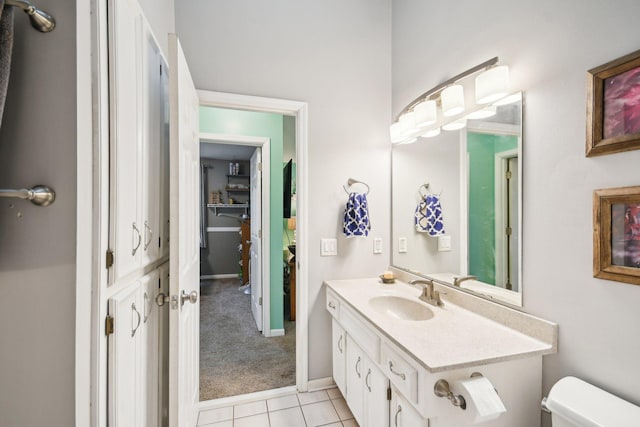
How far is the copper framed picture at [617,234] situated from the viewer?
0.90 m

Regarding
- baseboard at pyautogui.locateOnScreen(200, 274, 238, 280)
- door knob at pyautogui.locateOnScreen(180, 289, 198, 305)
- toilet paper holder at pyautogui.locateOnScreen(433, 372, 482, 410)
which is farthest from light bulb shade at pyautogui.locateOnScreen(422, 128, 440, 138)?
baseboard at pyautogui.locateOnScreen(200, 274, 238, 280)

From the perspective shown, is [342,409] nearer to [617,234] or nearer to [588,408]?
[588,408]

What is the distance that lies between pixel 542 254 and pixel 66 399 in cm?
161

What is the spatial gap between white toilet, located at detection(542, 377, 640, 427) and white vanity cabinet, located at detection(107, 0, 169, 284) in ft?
4.67

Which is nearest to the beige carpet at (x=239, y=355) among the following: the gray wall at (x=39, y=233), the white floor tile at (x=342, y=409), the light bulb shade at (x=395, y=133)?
the white floor tile at (x=342, y=409)

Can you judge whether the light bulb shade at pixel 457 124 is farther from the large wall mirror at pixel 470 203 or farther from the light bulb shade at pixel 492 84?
the light bulb shade at pixel 492 84

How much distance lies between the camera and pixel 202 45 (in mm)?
1881

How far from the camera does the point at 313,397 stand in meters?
2.02

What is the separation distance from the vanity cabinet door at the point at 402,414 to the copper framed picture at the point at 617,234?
822mm

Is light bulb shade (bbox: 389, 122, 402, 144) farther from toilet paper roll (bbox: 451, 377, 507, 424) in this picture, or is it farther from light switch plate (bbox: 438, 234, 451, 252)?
toilet paper roll (bbox: 451, 377, 507, 424)

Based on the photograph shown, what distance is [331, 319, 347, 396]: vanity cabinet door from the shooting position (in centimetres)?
183

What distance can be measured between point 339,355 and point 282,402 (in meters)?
0.53

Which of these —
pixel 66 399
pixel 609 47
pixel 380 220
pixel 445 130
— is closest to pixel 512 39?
pixel 609 47

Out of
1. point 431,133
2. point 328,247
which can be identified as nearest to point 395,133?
point 431,133
